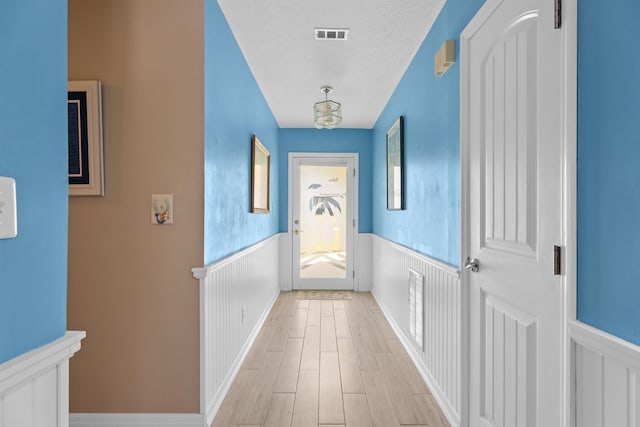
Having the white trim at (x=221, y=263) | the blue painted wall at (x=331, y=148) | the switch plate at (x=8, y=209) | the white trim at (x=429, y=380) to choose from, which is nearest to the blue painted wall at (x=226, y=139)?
the white trim at (x=221, y=263)

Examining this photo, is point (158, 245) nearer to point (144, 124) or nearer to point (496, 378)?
point (144, 124)

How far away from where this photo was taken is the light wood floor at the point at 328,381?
217 centimetres

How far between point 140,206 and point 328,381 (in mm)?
1689

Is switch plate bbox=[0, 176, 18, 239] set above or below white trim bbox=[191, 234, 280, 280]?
above

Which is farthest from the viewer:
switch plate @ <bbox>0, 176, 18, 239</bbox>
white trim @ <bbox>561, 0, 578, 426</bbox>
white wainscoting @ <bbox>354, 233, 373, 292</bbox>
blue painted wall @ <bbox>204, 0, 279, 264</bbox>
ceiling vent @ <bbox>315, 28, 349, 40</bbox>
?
white wainscoting @ <bbox>354, 233, 373, 292</bbox>

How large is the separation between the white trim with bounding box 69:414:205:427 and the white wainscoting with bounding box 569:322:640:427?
1794 mm

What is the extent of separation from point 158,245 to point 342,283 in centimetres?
390

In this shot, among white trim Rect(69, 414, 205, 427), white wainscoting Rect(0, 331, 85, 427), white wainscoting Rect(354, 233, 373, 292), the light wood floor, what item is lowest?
the light wood floor

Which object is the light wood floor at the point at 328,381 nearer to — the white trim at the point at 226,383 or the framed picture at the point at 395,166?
the white trim at the point at 226,383

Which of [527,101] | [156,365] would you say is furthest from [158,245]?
[527,101]

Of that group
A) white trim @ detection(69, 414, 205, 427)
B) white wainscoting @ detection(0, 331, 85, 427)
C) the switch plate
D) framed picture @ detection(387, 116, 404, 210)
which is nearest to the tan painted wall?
white trim @ detection(69, 414, 205, 427)

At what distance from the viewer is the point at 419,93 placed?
9.52ft

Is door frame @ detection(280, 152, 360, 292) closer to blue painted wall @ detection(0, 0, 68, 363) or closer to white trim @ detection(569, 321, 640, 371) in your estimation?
white trim @ detection(569, 321, 640, 371)

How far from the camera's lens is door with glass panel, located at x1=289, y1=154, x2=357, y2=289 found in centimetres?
565
